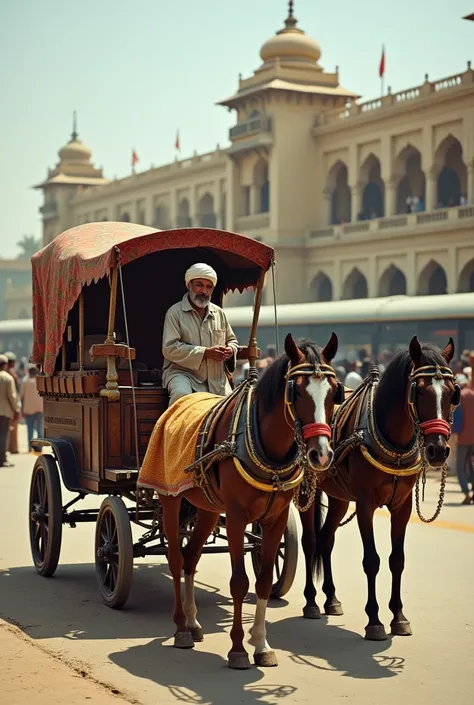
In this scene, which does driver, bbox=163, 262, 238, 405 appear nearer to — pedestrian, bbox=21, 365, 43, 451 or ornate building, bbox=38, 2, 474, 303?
pedestrian, bbox=21, 365, 43, 451

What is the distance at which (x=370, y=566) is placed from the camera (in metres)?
6.80

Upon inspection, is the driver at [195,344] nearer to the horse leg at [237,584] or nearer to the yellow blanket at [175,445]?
the yellow blanket at [175,445]

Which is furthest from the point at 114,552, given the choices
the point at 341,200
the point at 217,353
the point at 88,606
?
the point at 341,200

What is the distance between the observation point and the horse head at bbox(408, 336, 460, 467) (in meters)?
6.20

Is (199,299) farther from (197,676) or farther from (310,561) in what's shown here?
(197,676)

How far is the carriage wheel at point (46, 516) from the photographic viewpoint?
340 inches

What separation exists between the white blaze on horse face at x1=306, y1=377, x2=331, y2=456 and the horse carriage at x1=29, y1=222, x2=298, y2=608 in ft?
6.80

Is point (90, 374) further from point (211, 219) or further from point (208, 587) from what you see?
point (211, 219)

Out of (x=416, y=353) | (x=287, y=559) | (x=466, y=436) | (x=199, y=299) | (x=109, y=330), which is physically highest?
(x=199, y=299)

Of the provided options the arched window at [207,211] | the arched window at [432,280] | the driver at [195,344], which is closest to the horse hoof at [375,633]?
the driver at [195,344]

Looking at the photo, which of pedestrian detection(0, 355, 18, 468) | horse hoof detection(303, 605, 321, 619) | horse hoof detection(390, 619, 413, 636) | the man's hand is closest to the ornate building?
pedestrian detection(0, 355, 18, 468)

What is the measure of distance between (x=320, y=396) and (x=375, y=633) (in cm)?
170

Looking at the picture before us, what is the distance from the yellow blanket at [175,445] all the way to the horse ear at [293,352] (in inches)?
44.7

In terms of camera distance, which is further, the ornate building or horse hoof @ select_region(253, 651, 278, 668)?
the ornate building
